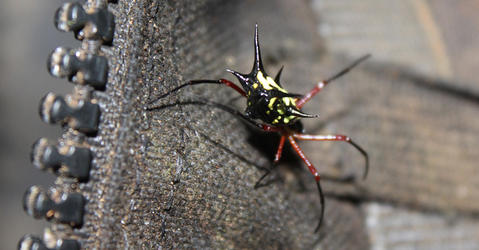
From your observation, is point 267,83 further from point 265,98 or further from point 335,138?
point 335,138

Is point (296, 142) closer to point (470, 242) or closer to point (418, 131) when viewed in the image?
point (418, 131)

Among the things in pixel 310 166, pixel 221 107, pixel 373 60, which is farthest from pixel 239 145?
pixel 373 60

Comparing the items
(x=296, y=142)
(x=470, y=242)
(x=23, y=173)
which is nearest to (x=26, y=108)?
(x=23, y=173)

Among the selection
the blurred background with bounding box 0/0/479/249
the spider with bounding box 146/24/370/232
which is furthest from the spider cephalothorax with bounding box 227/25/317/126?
the blurred background with bounding box 0/0/479/249

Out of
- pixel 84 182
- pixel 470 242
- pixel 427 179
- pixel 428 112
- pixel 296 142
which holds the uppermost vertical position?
pixel 84 182

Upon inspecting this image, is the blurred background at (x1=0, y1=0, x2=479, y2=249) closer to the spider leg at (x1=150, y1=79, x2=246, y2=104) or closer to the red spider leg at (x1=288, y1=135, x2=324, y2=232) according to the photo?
the red spider leg at (x1=288, y1=135, x2=324, y2=232)

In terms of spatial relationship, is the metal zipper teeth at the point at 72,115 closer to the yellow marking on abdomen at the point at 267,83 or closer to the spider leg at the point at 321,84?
the yellow marking on abdomen at the point at 267,83
